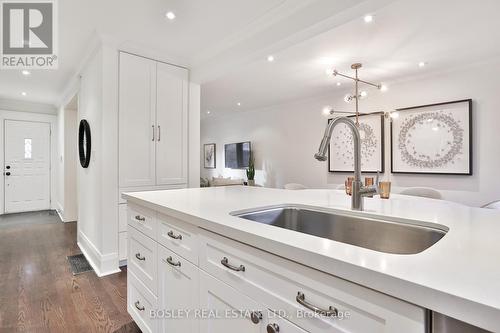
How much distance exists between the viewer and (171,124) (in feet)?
10.9

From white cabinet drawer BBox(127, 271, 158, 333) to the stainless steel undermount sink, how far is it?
78 cm

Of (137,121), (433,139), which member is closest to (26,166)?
(137,121)

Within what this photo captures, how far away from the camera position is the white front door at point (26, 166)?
554cm

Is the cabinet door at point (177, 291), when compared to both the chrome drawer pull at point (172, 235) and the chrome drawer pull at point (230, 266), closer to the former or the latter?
the chrome drawer pull at point (172, 235)

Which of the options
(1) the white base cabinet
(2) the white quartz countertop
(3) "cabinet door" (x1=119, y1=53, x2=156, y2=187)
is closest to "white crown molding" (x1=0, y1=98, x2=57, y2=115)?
(3) "cabinet door" (x1=119, y1=53, x2=156, y2=187)

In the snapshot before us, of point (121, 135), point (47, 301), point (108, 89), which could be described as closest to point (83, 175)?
point (121, 135)

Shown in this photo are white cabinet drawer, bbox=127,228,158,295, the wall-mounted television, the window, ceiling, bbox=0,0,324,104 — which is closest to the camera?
white cabinet drawer, bbox=127,228,158,295

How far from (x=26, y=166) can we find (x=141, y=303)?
5.94m

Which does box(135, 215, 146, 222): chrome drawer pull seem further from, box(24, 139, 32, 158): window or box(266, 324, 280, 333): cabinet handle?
box(24, 139, 32, 158): window

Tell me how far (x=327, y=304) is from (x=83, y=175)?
3701 mm

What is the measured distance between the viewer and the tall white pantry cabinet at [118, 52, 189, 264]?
2.92 m

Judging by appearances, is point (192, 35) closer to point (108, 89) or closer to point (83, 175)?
point (108, 89)

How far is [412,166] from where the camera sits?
153 inches

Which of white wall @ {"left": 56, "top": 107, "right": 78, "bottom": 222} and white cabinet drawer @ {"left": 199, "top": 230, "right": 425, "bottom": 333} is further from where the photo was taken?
white wall @ {"left": 56, "top": 107, "right": 78, "bottom": 222}
